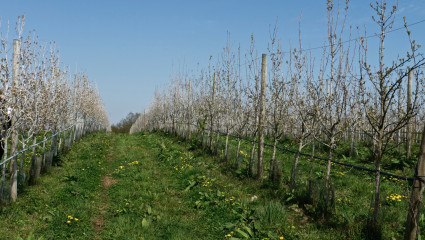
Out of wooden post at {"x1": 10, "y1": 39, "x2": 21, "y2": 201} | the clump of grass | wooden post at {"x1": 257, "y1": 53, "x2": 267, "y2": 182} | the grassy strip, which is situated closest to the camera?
the grassy strip

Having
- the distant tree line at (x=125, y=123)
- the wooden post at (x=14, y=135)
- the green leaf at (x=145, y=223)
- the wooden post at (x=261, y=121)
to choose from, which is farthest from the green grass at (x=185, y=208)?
the distant tree line at (x=125, y=123)

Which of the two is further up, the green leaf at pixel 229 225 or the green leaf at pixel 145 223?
the green leaf at pixel 229 225

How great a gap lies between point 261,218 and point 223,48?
465 inches

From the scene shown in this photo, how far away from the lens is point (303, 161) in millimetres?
14398

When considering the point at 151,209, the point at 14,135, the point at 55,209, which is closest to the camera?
A: the point at 55,209

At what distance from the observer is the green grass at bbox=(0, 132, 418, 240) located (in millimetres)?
6824

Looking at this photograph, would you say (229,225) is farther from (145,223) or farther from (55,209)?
(55,209)

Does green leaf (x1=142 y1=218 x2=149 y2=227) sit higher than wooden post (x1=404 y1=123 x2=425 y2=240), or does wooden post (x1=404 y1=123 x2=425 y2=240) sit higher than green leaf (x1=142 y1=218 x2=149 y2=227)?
wooden post (x1=404 y1=123 x2=425 y2=240)

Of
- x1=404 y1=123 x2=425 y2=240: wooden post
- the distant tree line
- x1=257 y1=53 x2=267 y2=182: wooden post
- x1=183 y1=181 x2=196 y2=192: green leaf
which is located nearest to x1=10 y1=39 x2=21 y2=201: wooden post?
x1=183 y1=181 x2=196 y2=192: green leaf

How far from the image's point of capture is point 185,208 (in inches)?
345

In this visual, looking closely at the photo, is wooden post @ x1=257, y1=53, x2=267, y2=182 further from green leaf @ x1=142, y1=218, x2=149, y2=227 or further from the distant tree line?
the distant tree line

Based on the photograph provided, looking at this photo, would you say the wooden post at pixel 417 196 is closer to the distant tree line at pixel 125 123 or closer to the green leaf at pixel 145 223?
the green leaf at pixel 145 223

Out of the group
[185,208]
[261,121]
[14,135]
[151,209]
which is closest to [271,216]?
[185,208]

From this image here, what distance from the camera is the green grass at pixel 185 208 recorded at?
22.4ft
